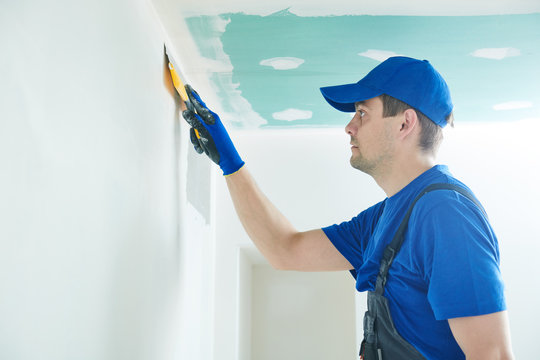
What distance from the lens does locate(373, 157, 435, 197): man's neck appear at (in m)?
1.56

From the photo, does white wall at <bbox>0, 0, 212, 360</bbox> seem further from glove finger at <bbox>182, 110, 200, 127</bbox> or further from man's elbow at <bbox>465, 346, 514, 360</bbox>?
man's elbow at <bbox>465, 346, 514, 360</bbox>

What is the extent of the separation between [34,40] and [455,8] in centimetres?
142

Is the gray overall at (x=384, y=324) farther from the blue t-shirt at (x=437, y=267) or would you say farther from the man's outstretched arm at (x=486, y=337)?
the man's outstretched arm at (x=486, y=337)

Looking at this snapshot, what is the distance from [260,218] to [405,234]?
2.36ft

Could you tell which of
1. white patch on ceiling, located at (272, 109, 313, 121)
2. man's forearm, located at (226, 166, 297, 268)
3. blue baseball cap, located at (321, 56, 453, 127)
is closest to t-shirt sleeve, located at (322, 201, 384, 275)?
man's forearm, located at (226, 166, 297, 268)

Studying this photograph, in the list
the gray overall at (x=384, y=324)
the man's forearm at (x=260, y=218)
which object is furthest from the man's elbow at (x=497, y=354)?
the man's forearm at (x=260, y=218)

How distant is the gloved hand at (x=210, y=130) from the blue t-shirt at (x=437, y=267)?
2.17ft

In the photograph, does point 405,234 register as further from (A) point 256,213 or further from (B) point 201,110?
(B) point 201,110

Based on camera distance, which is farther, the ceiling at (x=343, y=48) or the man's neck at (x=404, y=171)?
the ceiling at (x=343, y=48)

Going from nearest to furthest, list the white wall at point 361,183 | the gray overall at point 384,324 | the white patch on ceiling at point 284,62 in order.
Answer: the gray overall at point 384,324 → the white patch on ceiling at point 284,62 → the white wall at point 361,183

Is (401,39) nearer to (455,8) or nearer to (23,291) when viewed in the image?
(455,8)

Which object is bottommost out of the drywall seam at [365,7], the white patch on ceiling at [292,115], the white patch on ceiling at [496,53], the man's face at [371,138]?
the man's face at [371,138]

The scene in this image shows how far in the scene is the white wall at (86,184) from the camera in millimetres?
749

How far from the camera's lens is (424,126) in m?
1.58
